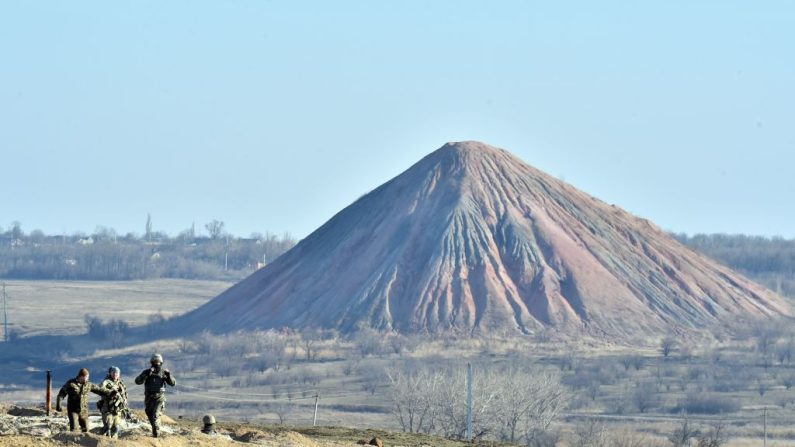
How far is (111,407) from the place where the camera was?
25.3 meters

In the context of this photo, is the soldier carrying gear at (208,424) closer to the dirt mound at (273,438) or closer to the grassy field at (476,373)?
the dirt mound at (273,438)

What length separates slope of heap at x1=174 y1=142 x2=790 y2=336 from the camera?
325ft

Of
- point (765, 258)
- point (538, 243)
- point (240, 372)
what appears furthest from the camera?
point (765, 258)

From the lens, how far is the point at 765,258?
146625mm

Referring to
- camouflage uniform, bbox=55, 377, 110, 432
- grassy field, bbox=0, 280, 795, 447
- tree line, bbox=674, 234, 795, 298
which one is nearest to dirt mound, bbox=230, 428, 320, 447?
camouflage uniform, bbox=55, 377, 110, 432

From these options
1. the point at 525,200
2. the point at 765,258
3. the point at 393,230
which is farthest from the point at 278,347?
the point at 765,258

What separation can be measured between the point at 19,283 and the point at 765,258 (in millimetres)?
61641

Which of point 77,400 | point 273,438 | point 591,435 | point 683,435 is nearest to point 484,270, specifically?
point 683,435

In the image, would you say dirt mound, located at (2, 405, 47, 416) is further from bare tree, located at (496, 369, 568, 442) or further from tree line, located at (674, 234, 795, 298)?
tree line, located at (674, 234, 795, 298)

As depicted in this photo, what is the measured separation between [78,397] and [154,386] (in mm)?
1087

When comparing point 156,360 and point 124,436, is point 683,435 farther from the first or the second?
point 156,360

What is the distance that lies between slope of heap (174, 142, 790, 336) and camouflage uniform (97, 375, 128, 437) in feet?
232

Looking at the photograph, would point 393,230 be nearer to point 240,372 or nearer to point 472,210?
point 472,210

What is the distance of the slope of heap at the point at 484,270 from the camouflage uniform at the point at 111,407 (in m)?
70.6
